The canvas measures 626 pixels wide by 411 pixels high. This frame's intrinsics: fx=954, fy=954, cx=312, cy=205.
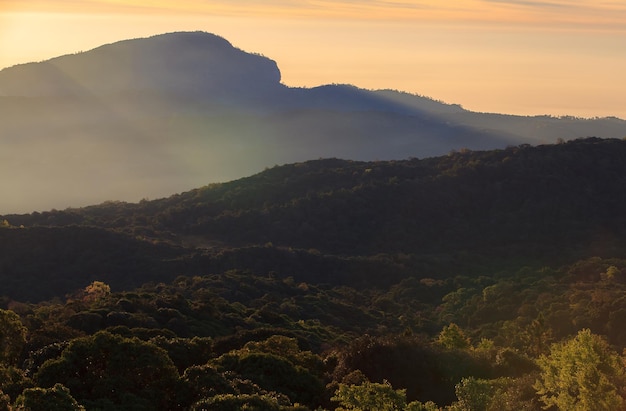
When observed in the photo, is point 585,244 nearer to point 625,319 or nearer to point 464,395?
point 625,319

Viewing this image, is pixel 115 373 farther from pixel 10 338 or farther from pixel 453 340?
pixel 453 340

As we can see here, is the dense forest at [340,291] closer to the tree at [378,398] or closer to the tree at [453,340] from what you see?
the tree at [378,398]

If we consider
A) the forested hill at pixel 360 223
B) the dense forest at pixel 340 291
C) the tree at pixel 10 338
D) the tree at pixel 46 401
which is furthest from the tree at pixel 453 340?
the forested hill at pixel 360 223

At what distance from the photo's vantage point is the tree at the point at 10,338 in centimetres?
3834

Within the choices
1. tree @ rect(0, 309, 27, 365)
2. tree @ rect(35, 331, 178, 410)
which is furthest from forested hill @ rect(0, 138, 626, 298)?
tree @ rect(35, 331, 178, 410)

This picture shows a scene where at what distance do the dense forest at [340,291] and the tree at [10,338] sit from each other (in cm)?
8

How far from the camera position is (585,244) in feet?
439

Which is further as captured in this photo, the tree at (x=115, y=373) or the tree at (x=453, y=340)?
the tree at (x=453, y=340)

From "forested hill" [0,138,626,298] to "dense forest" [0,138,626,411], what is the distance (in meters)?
0.39

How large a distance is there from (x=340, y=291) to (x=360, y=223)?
42543mm

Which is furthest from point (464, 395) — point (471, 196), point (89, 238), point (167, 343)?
point (471, 196)

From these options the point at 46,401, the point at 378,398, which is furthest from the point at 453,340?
the point at 46,401

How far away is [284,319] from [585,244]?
71.2 meters

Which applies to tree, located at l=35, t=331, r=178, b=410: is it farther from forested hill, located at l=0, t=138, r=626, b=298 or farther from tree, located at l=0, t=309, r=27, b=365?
forested hill, located at l=0, t=138, r=626, b=298
